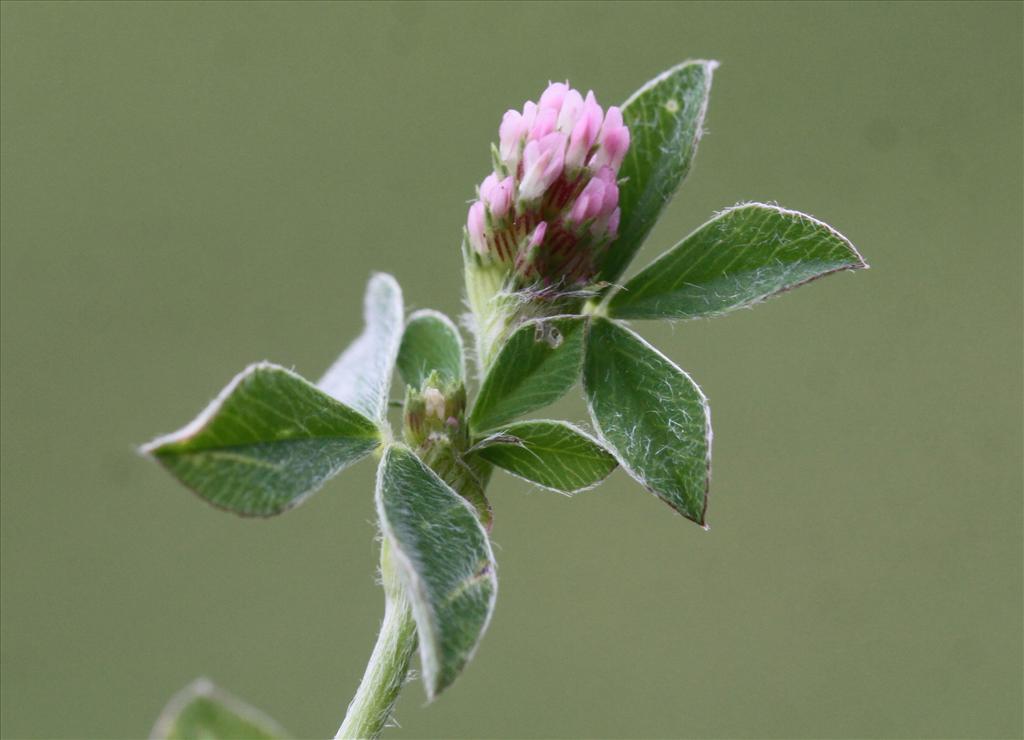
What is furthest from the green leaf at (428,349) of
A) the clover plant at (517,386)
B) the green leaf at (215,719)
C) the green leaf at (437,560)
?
the green leaf at (215,719)

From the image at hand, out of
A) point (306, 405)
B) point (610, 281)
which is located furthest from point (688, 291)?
point (306, 405)

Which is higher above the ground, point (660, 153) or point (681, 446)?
point (660, 153)

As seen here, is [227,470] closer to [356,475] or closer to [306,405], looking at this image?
[306,405]

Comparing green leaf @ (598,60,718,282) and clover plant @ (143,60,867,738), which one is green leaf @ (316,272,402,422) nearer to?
clover plant @ (143,60,867,738)

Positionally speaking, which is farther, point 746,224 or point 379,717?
point 746,224

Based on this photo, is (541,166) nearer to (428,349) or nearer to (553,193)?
(553,193)

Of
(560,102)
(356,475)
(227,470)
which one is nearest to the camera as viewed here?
(227,470)

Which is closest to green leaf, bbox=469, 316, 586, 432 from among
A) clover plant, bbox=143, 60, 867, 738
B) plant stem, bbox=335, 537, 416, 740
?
clover plant, bbox=143, 60, 867, 738

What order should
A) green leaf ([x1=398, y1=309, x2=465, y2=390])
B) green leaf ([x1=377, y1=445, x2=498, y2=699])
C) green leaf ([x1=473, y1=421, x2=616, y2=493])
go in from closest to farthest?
green leaf ([x1=377, y1=445, x2=498, y2=699]) → green leaf ([x1=473, y1=421, x2=616, y2=493]) → green leaf ([x1=398, y1=309, x2=465, y2=390])
